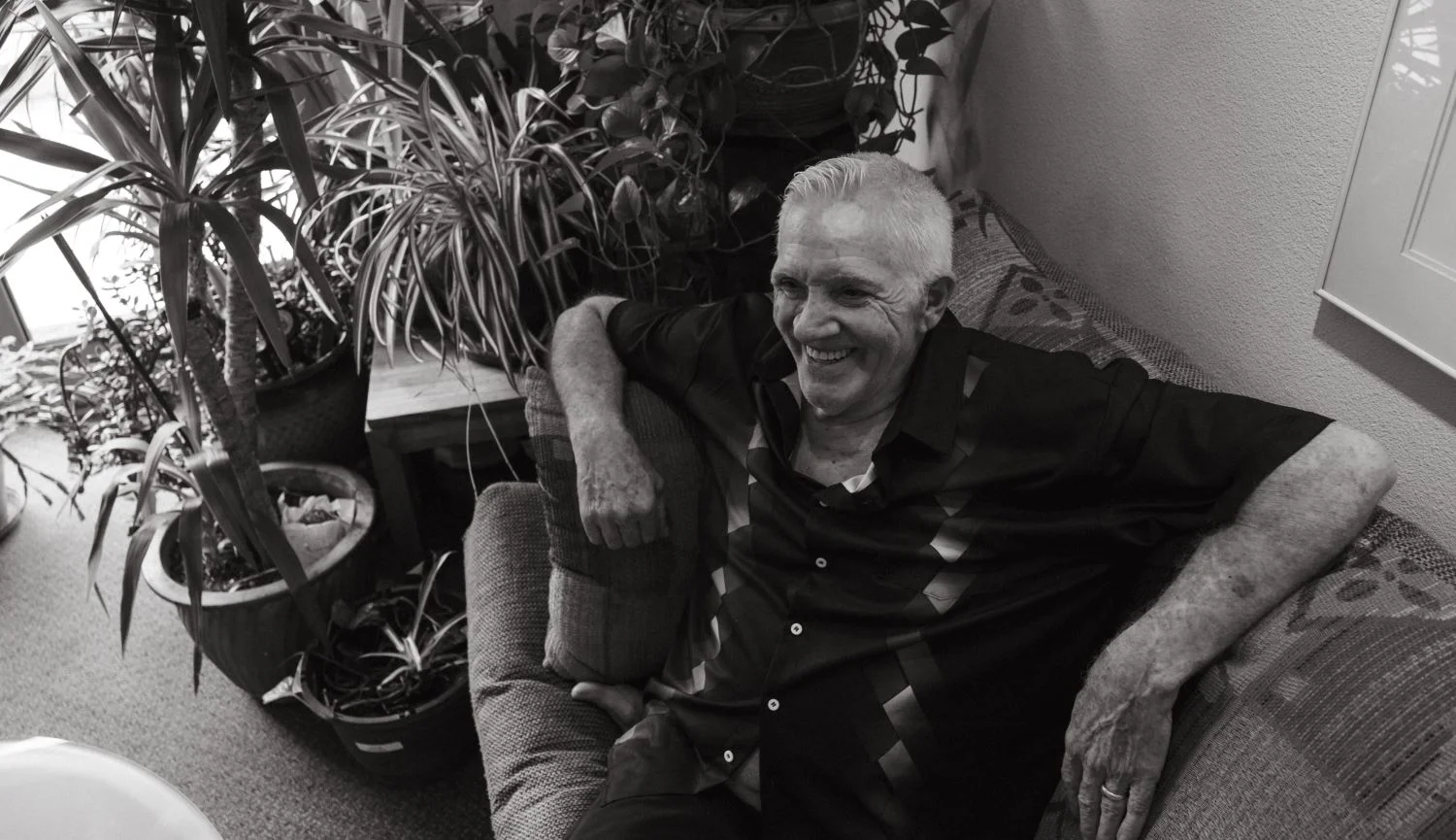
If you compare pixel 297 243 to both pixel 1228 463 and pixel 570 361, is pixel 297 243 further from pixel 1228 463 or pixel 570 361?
pixel 1228 463

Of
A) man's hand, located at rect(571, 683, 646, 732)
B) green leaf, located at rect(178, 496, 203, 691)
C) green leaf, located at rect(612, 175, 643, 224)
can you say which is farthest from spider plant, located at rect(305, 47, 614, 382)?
man's hand, located at rect(571, 683, 646, 732)

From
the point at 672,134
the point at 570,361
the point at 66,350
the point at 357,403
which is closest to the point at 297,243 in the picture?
the point at 570,361

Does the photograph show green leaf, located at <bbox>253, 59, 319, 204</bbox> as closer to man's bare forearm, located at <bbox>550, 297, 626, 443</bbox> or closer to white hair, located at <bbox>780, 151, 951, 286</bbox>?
man's bare forearm, located at <bbox>550, 297, 626, 443</bbox>

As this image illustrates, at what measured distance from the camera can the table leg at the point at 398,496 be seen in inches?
86.7

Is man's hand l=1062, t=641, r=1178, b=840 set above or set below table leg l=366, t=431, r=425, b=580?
above

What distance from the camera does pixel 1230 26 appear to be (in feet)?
4.73

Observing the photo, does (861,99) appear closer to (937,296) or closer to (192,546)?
(937,296)

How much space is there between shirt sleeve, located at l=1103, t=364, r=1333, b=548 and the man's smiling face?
28 cm

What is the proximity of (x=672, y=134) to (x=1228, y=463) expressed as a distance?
42.1 inches

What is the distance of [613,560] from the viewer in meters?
1.59

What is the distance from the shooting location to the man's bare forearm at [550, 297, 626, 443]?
61.9 inches

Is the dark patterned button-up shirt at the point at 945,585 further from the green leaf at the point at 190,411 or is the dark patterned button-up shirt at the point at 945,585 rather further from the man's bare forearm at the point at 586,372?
the green leaf at the point at 190,411

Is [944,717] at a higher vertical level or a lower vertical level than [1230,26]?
lower

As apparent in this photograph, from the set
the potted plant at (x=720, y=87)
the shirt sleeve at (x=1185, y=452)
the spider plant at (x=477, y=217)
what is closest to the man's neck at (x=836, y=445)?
the shirt sleeve at (x=1185, y=452)
